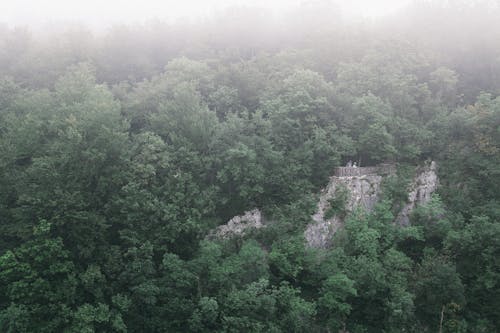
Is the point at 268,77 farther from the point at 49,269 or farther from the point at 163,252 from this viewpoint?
the point at 49,269

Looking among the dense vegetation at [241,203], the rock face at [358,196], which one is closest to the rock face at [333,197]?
the rock face at [358,196]

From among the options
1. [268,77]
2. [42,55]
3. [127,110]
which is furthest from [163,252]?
[42,55]

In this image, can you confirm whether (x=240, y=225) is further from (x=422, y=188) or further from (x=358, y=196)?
(x=422, y=188)

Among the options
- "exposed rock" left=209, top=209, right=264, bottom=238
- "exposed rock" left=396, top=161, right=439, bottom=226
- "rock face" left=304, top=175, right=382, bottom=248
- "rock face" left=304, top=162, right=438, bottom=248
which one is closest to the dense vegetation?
"exposed rock" left=209, top=209, right=264, bottom=238

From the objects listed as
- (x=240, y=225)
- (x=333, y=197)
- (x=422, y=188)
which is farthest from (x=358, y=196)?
(x=240, y=225)

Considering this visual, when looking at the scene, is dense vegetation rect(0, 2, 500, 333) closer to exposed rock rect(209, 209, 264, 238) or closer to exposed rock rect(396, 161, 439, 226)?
exposed rock rect(209, 209, 264, 238)

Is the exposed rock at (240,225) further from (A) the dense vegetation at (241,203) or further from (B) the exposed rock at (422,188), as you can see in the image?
(B) the exposed rock at (422,188)
